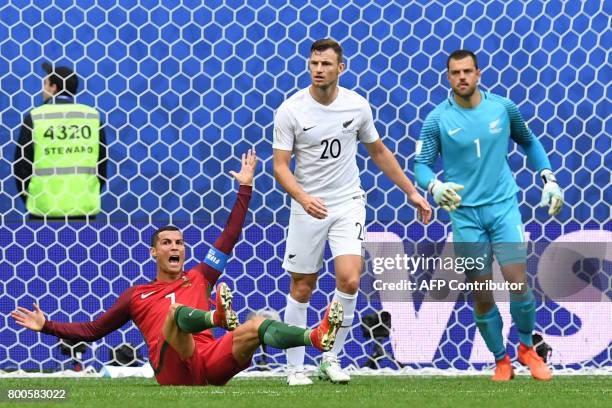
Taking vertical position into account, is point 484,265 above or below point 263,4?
below

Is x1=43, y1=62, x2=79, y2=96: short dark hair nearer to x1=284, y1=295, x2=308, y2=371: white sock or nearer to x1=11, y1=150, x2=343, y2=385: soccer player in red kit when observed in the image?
x1=11, y1=150, x2=343, y2=385: soccer player in red kit

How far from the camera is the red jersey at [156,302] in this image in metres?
5.76

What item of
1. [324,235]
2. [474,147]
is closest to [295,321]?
[324,235]

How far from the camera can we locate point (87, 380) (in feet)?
22.1

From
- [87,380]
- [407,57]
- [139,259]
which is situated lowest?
[87,380]

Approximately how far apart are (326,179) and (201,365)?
3.61ft

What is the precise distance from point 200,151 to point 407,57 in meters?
1.26

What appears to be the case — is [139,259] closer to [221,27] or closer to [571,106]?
[221,27]

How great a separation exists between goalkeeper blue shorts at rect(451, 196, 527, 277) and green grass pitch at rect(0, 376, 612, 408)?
588 millimetres

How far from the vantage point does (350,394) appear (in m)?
5.37

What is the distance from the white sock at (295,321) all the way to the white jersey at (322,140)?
443mm

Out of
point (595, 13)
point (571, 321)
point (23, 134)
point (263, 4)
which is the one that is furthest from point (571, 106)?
point (23, 134)

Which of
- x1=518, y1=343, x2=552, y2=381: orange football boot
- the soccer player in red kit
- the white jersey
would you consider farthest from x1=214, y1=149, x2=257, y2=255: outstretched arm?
x1=518, y1=343, x2=552, y2=381: orange football boot

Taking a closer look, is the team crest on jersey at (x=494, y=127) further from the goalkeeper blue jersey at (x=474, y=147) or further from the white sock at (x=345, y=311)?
the white sock at (x=345, y=311)
